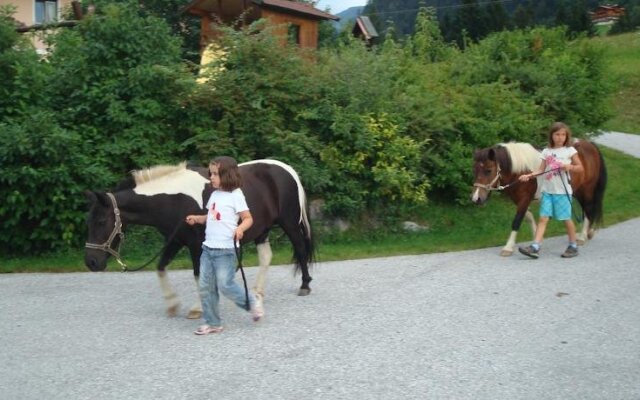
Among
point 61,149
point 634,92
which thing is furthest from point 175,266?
point 634,92

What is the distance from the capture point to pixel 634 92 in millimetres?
31656

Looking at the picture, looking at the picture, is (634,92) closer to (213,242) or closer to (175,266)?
(175,266)

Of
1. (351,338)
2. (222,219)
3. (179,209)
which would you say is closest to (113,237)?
(179,209)

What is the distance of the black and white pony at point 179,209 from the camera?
263 inches

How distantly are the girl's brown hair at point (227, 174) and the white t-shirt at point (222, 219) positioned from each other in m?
0.09

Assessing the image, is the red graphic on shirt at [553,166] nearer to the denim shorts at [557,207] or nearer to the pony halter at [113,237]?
the denim shorts at [557,207]

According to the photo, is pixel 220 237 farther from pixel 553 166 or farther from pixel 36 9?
pixel 36 9

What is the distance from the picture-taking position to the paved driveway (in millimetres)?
5051

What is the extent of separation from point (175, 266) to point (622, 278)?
576cm

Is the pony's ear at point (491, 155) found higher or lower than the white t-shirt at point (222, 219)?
higher

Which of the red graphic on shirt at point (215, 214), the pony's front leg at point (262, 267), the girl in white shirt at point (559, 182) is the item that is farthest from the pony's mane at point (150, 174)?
the girl in white shirt at point (559, 182)

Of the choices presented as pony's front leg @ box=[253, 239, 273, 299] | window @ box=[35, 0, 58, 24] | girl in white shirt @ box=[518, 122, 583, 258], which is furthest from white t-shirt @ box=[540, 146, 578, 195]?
window @ box=[35, 0, 58, 24]

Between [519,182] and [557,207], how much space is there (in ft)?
2.41

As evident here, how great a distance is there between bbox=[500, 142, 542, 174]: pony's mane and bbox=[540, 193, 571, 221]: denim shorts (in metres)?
0.65
